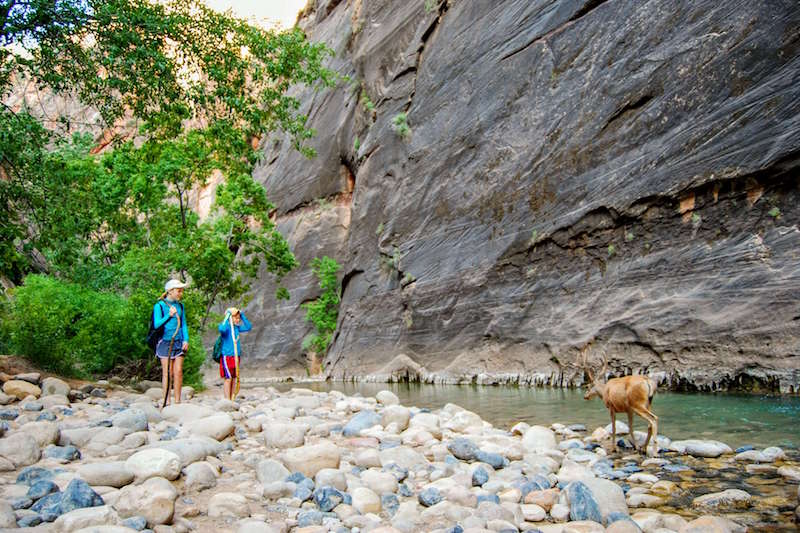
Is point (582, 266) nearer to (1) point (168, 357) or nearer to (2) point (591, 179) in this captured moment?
(2) point (591, 179)

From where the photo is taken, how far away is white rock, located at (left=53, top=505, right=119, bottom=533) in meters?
3.20

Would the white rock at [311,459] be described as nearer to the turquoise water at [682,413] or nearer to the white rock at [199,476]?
the white rock at [199,476]

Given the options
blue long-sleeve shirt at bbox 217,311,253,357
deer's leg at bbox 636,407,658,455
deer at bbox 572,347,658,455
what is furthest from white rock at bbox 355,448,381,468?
blue long-sleeve shirt at bbox 217,311,253,357

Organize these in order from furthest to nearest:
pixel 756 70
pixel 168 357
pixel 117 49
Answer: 1. pixel 756 70
2. pixel 168 357
3. pixel 117 49

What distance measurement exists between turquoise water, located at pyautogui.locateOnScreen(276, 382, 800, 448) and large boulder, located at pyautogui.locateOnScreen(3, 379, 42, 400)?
22.6ft

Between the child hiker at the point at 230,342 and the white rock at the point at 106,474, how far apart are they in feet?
17.1

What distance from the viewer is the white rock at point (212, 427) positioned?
5973mm

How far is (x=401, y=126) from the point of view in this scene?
78.9ft

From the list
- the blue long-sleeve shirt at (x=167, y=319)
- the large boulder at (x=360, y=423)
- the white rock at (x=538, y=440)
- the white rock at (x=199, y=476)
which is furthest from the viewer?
the blue long-sleeve shirt at (x=167, y=319)

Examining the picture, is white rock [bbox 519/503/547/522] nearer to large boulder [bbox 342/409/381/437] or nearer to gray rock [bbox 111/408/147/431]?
large boulder [bbox 342/409/381/437]

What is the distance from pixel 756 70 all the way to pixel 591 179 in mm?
4497

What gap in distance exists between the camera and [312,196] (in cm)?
3353

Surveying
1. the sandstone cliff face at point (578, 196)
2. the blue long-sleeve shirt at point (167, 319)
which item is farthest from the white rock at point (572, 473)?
the sandstone cliff face at point (578, 196)

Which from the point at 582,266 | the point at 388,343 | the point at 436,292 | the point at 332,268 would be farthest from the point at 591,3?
the point at 332,268
